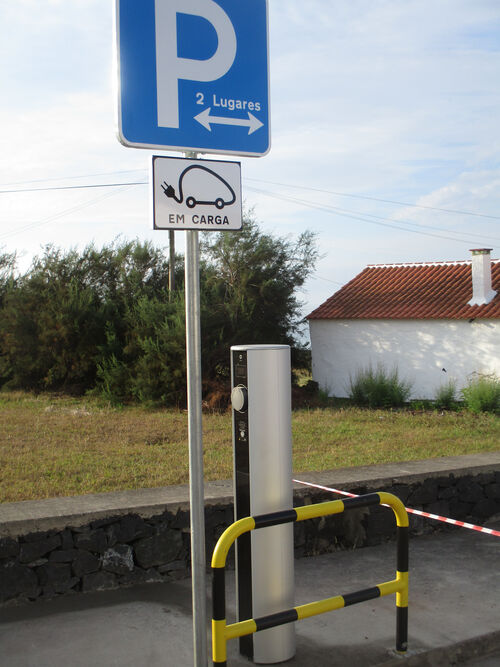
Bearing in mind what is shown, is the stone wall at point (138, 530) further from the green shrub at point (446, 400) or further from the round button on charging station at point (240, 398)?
the green shrub at point (446, 400)

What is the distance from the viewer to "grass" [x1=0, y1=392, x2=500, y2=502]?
8180 millimetres

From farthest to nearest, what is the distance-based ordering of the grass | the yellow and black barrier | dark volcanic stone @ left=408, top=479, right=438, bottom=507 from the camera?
the grass, dark volcanic stone @ left=408, top=479, right=438, bottom=507, the yellow and black barrier

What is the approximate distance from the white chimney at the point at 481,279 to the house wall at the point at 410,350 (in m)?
0.85

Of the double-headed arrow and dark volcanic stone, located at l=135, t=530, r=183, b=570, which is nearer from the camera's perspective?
the double-headed arrow

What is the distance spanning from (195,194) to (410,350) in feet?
68.9

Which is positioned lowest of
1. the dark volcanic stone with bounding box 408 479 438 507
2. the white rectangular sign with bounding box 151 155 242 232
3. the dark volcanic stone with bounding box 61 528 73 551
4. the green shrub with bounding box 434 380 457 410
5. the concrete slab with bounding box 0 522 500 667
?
the green shrub with bounding box 434 380 457 410

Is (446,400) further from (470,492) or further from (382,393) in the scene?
(470,492)

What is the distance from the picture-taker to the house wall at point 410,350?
71.3ft

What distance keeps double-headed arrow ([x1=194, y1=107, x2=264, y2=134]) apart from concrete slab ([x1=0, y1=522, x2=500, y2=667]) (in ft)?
8.97

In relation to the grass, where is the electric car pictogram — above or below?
above

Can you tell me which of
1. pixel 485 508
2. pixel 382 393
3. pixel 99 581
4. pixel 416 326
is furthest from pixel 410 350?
pixel 99 581

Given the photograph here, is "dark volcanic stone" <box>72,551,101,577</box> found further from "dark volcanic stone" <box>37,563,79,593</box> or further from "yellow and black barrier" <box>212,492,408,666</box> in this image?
"yellow and black barrier" <box>212,492,408,666</box>

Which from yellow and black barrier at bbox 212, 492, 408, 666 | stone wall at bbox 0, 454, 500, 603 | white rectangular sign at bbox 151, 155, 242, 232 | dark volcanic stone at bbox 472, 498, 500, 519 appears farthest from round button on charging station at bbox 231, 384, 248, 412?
dark volcanic stone at bbox 472, 498, 500, 519

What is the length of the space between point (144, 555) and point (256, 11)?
3.44m
